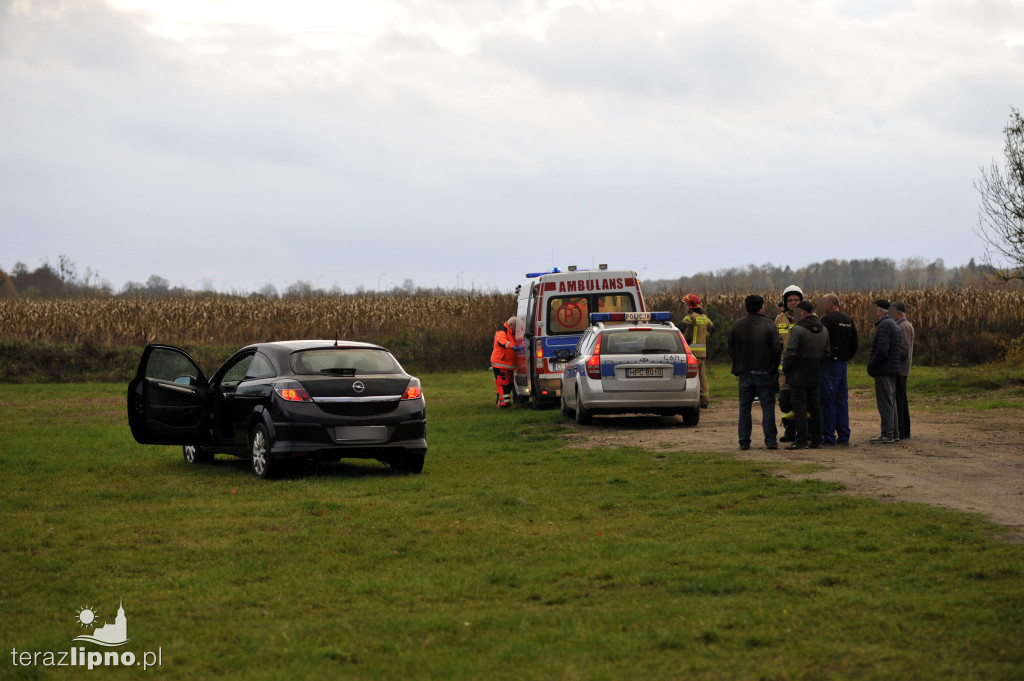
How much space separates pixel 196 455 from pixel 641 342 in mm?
7106

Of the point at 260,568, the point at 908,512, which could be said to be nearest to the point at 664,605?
the point at 260,568

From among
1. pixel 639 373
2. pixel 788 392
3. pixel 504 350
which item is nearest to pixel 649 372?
pixel 639 373

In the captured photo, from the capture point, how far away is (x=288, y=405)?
480 inches

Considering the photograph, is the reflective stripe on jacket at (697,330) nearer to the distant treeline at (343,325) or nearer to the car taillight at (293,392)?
the car taillight at (293,392)

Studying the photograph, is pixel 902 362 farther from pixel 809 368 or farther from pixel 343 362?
pixel 343 362

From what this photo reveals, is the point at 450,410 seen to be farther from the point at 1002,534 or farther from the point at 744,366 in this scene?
the point at 1002,534

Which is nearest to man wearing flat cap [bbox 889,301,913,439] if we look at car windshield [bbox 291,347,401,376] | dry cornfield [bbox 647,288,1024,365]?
car windshield [bbox 291,347,401,376]

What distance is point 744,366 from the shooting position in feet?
47.4

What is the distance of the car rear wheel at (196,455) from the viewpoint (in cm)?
1474

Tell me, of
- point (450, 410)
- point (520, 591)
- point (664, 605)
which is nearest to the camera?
point (664, 605)

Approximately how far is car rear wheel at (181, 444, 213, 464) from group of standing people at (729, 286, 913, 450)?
7.01 meters

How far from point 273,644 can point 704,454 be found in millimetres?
9083

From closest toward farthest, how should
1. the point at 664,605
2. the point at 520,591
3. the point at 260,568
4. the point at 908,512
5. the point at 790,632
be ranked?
the point at 790,632 < the point at 664,605 < the point at 520,591 < the point at 260,568 < the point at 908,512

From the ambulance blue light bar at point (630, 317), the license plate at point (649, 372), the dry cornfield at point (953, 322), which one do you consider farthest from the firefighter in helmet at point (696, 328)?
the dry cornfield at point (953, 322)
